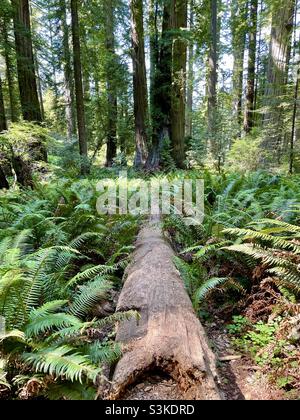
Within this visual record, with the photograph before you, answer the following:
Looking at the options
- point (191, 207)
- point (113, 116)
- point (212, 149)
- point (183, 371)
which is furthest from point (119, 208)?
point (113, 116)

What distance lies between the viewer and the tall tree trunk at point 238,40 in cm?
1130

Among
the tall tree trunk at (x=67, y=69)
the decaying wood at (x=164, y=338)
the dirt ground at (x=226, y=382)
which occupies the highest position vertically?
the tall tree trunk at (x=67, y=69)

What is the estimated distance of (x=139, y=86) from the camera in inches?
423

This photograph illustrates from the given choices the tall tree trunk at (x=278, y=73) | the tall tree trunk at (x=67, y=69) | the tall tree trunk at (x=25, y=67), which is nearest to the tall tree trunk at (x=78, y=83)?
the tall tree trunk at (x=67, y=69)

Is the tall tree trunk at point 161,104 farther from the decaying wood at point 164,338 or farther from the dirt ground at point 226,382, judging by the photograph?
the dirt ground at point 226,382

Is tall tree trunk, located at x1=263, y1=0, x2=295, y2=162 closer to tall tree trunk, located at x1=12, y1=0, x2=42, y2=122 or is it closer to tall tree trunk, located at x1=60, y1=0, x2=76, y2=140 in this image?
tall tree trunk, located at x1=12, y1=0, x2=42, y2=122

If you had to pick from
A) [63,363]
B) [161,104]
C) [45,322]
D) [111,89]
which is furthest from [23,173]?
[111,89]

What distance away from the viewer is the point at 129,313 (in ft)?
6.19

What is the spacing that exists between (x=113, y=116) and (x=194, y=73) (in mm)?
5758

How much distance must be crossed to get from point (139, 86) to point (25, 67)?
4.41m

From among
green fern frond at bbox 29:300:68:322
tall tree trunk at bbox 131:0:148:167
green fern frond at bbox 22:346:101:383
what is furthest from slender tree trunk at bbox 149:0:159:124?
green fern frond at bbox 22:346:101:383

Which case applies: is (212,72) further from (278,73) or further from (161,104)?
(278,73)

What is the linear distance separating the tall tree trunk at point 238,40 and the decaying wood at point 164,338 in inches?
333

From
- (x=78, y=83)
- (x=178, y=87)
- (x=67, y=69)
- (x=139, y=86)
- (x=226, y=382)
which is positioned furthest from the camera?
(x=139, y=86)
